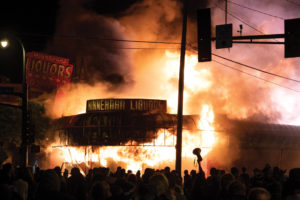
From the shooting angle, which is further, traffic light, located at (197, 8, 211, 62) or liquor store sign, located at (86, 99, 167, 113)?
liquor store sign, located at (86, 99, 167, 113)

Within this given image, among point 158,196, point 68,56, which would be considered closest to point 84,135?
point 158,196

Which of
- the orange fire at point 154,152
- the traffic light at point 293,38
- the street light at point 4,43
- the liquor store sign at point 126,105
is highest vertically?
the street light at point 4,43

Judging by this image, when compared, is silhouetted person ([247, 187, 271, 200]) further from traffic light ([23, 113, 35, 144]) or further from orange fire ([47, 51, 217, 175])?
orange fire ([47, 51, 217, 175])

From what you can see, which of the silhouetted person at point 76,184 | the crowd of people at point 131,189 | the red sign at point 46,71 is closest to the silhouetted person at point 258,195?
the crowd of people at point 131,189

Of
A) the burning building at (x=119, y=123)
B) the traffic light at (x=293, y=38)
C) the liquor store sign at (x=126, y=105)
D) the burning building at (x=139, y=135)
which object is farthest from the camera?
the liquor store sign at (x=126, y=105)

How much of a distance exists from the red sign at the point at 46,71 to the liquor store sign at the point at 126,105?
74.5ft

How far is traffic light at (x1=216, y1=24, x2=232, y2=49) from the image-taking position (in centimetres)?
1479

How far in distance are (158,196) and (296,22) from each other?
8992 millimetres

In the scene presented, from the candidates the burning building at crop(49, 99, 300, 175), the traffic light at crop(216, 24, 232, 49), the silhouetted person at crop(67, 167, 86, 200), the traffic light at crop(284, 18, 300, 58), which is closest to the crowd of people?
the silhouetted person at crop(67, 167, 86, 200)

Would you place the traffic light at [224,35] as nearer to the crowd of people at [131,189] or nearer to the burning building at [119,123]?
the crowd of people at [131,189]

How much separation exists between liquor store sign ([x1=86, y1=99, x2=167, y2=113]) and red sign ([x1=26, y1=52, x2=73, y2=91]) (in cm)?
2270

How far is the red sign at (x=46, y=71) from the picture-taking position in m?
48.2

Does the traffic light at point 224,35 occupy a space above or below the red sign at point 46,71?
below

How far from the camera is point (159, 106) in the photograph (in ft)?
90.2
